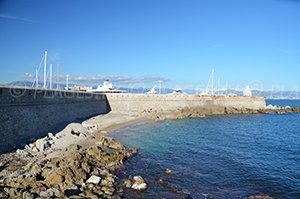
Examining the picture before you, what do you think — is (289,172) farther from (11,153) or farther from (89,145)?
(11,153)

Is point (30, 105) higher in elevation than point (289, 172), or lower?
higher

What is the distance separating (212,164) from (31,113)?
15.3 meters

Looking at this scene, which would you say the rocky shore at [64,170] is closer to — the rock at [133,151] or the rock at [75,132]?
the rock at [133,151]

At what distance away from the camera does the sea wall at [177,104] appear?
50.8 m

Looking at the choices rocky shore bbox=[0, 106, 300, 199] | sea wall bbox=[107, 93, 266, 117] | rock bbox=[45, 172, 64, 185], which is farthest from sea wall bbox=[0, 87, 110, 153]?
sea wall bbox=[107, 93, 266, 117]

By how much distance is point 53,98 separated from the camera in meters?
29.5

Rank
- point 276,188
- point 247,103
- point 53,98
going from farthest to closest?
1. point 247,103
2. point 53,98
3. point 276,188

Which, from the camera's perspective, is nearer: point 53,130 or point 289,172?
point 289,172

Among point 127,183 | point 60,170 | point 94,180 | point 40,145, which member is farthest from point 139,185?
point 40,145

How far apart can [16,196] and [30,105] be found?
1411 cm

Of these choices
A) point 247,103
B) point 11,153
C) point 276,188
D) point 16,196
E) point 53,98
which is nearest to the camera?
point 16,196

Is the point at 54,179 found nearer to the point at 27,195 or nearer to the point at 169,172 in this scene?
the point at 27,195

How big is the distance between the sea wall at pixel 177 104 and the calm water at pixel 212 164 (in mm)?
18394

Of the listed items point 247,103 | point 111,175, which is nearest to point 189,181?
point 111,175
